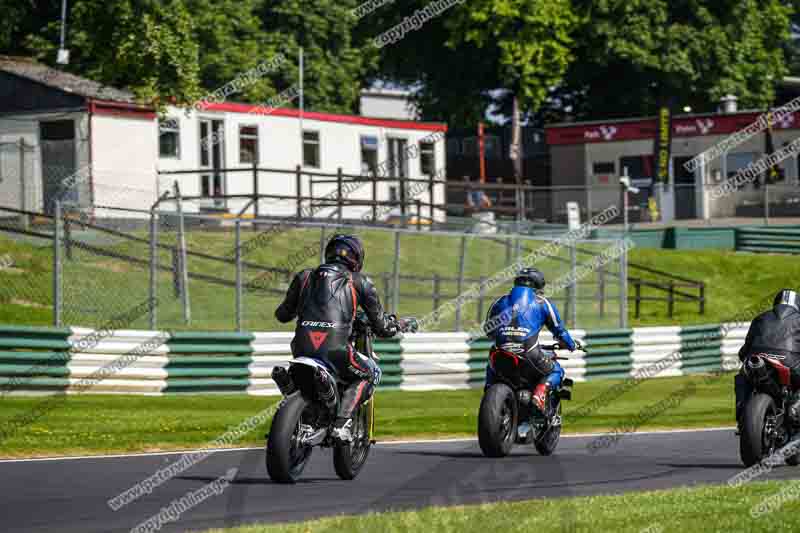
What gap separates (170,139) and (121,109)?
2.86m

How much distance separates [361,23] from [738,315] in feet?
85.0

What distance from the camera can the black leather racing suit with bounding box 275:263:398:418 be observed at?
1082cm

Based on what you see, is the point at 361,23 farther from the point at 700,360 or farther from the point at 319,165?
the point at 700,360

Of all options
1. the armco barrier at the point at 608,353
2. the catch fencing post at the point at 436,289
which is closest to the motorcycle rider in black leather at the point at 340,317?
the catch fencing post at the point at 436,289

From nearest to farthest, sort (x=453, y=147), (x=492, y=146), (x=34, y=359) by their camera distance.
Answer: (x=34, y=359)
(x=453, y=147)
(x=492, y=146)

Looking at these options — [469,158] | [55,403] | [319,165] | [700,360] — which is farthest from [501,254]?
[469,158]

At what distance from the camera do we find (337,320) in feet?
35.7

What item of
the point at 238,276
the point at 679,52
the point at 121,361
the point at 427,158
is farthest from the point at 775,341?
the point at 679,52

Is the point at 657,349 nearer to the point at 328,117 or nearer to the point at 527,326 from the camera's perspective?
the point at 527,326

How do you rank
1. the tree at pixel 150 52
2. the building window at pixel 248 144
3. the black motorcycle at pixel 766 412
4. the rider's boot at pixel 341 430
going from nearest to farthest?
the rider's boot at pixel 341 430 → the black motorcycle at pixel 766 412 → the tree at pixel 150 52 → the building window at pixel 248 144

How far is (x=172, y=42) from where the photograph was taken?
3434cm

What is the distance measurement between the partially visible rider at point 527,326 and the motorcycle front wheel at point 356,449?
2.25 meters

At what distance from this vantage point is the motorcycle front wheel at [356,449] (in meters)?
11.0

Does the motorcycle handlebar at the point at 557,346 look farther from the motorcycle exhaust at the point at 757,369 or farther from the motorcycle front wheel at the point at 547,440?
the motorcycle exhaust at the point at 757,369
